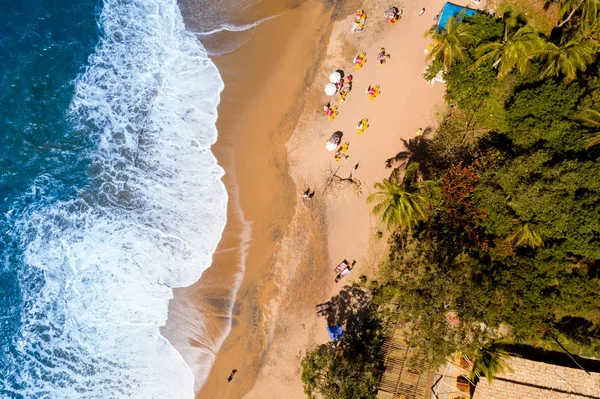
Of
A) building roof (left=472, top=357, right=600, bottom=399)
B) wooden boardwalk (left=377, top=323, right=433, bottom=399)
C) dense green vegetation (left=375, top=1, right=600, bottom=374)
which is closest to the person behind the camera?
dense green vegetation (left=375, top=1, right=600, bottom=374)

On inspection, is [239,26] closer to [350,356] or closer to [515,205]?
[515,205]

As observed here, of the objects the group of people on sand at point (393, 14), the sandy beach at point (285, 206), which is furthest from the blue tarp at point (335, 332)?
the group of people on sand at point (393, 14)

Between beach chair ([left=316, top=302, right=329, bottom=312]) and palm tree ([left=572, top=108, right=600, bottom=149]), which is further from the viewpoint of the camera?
beach chair ([left=316, top=302, right=329, bottom=312])

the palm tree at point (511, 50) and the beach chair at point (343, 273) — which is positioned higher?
the palm tree at point (511, 50)

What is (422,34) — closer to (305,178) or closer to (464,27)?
(464,27)

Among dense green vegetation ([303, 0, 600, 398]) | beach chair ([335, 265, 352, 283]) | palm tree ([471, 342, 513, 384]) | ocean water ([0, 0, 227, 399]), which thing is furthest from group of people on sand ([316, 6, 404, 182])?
palm tree ([471, 342, 513, 384])

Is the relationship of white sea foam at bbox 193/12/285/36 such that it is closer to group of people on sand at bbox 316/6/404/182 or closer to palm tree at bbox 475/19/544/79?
group of people on sand at bbox 316/6/404/182

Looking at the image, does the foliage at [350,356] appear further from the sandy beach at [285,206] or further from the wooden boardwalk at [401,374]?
the sandy beach at [285,206]
